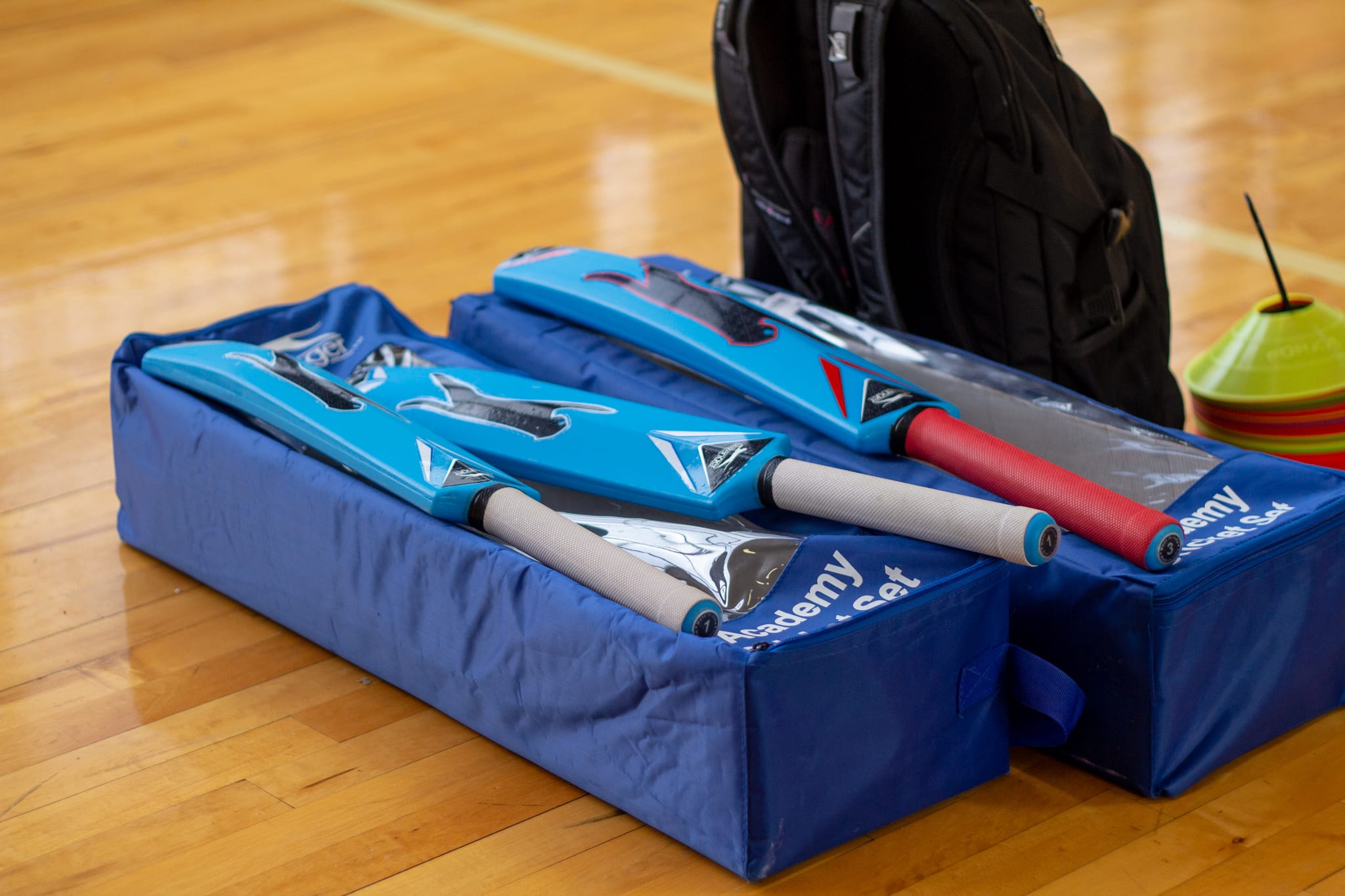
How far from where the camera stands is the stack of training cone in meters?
1.77

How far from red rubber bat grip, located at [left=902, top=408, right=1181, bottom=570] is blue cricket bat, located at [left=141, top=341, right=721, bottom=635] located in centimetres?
34

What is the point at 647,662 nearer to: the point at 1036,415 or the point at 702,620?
the point at 702,620

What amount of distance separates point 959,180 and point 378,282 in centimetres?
118

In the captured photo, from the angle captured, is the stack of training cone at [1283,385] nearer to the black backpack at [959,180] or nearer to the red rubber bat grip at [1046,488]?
the black backpack at [959,180]

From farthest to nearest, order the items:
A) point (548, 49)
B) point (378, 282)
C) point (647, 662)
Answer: point (548, 49) → point (378, 282) → point (647, 662)

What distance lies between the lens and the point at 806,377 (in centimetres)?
163

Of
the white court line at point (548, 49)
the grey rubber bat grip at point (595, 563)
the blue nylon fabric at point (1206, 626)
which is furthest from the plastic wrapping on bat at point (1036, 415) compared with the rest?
the white court line at point (548, 49)

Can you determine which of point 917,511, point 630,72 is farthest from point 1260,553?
point 630,72

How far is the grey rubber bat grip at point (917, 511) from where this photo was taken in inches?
50.1

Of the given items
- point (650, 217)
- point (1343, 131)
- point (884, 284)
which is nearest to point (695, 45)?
point (650, 217)

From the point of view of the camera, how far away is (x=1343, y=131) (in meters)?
3.22

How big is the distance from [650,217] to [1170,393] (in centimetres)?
122

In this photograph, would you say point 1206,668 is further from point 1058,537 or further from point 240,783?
point 240,783

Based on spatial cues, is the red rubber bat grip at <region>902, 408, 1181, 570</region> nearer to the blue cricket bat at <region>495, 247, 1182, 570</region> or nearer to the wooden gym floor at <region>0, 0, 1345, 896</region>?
the blue cricket bat at <region>495, 247, 1182, 570</region>
